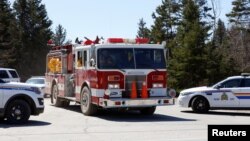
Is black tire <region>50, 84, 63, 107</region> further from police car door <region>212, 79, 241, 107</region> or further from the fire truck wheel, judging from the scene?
police car door <region>212, 79, 241, 107</region>

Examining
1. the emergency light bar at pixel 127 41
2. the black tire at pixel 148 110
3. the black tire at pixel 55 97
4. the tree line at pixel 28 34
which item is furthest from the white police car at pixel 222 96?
the tree line at pixel 28 34

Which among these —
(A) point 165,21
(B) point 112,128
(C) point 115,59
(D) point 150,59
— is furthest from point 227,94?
(A) point 165,21

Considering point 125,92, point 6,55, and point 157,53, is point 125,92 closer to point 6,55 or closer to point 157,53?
point 157,53

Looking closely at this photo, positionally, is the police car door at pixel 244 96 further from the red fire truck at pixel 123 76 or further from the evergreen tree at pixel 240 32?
the evergreen tree at pixel 240 32

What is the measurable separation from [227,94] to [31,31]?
2077 inches

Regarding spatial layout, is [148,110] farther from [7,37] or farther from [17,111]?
[7,37]

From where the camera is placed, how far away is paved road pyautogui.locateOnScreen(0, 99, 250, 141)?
12133 mm

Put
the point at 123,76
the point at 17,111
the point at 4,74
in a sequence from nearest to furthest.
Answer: the point at 17,111, the point at 123,76, the point at 4,74

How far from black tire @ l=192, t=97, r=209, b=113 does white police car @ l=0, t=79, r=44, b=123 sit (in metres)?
7.07

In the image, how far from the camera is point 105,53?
17062 mm

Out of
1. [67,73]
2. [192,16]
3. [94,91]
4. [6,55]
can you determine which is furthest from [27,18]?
[94,91]

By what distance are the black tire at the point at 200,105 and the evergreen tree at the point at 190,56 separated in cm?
1652

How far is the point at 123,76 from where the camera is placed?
1695cm

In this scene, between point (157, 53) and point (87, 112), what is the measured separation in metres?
3.41
